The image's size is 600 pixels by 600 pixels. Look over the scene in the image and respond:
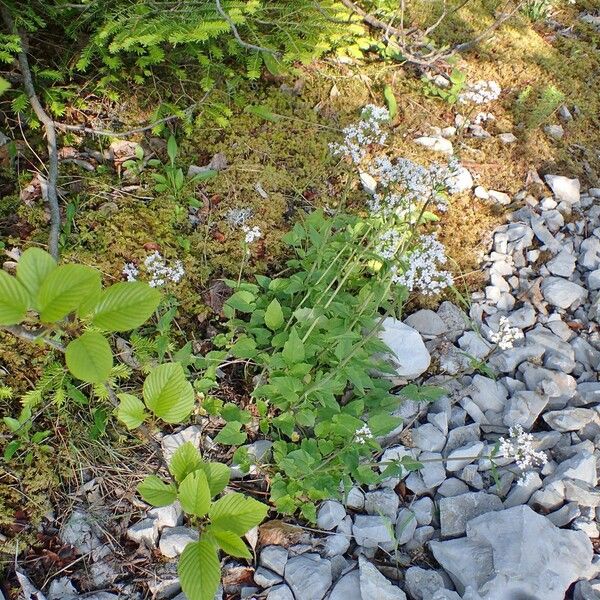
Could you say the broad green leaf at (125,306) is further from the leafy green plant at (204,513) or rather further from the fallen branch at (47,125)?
the fallen branch at (47,125)

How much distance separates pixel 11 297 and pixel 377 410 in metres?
1.98

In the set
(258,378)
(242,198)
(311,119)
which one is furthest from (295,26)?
(258,378)

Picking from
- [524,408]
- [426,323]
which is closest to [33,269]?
[426,323]

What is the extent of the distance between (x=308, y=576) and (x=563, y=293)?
2452 millimetres

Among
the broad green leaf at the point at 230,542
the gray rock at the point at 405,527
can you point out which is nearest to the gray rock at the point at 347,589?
the gray rock at the point at 405,527

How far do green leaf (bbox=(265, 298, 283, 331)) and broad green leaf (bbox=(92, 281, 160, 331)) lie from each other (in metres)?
1.38

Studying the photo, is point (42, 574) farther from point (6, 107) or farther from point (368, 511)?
point (6, 107)

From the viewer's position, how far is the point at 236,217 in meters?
3.78

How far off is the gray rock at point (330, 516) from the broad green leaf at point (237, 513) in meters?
0.67

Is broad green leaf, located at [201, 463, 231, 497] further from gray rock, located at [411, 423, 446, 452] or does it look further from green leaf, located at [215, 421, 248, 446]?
gray rock, located at [411, 423, 446, 452]

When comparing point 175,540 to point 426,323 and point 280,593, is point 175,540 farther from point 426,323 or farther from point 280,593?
point 426,323

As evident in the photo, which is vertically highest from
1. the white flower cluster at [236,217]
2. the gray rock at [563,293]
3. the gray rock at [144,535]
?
the white flower cluster at [236,217]

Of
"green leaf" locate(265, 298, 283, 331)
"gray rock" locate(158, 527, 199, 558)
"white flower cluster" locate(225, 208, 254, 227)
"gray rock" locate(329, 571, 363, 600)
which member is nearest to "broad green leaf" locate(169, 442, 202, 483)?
"gray rock" locate(158, 527, 199, 558)

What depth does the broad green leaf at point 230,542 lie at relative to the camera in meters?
2.20
